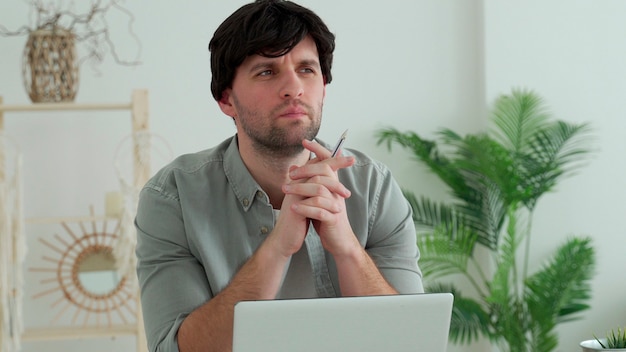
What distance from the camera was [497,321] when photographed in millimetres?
4211

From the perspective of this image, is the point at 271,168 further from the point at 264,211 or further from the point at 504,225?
the point at 504,225

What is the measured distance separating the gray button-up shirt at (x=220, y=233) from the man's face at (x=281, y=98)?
0.36 ft

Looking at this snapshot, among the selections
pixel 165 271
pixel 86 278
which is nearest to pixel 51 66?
pixel 86 278

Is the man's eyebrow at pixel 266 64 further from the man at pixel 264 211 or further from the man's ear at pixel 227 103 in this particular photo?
the man's ear at pixel 227 103

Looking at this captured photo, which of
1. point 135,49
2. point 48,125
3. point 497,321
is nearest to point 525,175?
point 497,321

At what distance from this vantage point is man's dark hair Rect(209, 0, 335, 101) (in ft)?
5.94

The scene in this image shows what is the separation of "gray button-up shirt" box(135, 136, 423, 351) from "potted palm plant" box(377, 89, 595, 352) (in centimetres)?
221

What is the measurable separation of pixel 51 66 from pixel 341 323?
9.85ft

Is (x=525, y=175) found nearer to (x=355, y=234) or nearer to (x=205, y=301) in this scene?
(x=355, y=234)

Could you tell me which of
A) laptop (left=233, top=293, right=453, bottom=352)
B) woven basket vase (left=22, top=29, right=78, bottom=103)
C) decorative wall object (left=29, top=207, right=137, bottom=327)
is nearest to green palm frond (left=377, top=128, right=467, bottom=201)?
decorative wall object (left=29, top=207, right=137, bottom=327)

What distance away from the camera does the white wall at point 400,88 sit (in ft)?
13.9

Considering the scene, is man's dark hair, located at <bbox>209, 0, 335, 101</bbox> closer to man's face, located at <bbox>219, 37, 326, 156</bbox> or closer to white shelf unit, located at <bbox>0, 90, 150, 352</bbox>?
man's face, located at <bbox>219, 37, 326, 156</bbox>

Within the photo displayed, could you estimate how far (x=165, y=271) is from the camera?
5.75 ft

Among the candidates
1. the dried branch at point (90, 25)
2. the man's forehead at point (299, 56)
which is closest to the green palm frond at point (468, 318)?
the dried branch at point (90, 25)
